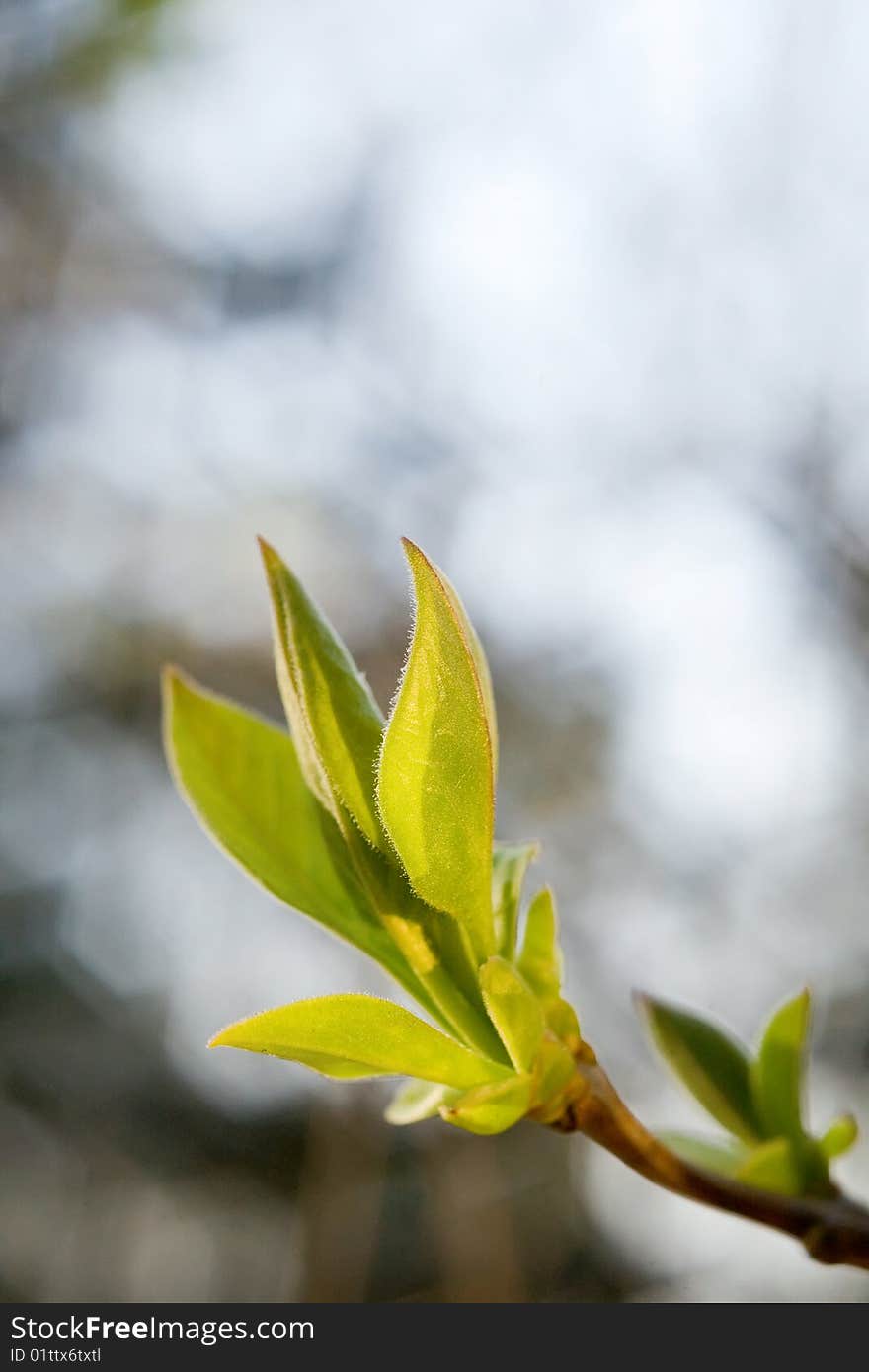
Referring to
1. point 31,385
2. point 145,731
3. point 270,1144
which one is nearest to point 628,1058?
point 145,731

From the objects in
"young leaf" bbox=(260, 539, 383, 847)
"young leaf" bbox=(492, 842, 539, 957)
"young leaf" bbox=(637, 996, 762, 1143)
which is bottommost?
"young leaf" bbox=(637, 996, 762, 1143)

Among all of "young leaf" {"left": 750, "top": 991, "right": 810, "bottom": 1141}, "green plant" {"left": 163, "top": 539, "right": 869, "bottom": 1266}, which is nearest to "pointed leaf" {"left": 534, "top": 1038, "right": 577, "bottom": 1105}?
"green plant" {"left": 163, "top": 539, "right": 869, "bottom": 1266}

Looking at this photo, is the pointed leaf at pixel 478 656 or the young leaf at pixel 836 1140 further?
the young leaf at pixel 836 1140

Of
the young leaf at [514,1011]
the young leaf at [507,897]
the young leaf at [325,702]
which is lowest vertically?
the young leaf at [514,1011]

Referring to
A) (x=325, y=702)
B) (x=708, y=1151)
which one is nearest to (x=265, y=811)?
(x=325, y=702)

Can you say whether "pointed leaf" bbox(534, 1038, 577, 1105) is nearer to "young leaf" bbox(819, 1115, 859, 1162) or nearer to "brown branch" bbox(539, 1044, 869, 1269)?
"brown branch" bbox(539, 1044, 869, 1269)

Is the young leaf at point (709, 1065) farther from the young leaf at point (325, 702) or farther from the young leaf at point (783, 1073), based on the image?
the young leaf at point (325, 702)

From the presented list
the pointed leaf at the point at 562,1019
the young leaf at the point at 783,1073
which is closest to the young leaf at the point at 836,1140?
the young leaf at the point at 783,1073

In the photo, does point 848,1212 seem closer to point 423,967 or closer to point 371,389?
point 423,967

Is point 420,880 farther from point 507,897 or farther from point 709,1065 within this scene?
point 709,1065
